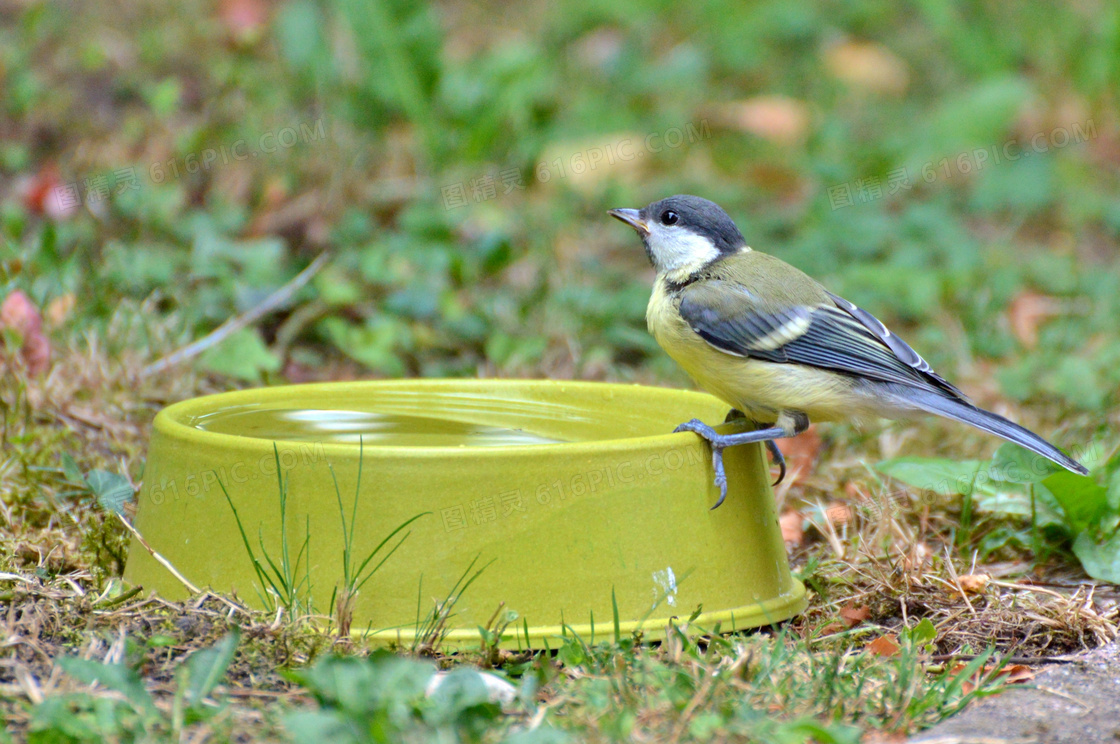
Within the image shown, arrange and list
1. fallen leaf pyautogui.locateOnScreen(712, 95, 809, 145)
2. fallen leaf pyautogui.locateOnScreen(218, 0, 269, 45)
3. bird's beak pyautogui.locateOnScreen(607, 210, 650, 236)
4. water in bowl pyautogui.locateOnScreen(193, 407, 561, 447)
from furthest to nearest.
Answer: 1. fallen leaf pyautogui.locateOnScreen(712, 95, 809, 145)
2. fallen leaf pyautogui.locateOnScreen(218, 0, 269, 45)
3. bird's beak pyautogui.locateOnScreen(607, 210, 650, 236)
4. water in bowl pyautogui.locateOnScreen(193, 407, 561, 447)

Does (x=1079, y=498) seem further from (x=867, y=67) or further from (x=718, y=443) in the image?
(x=867, y=67)

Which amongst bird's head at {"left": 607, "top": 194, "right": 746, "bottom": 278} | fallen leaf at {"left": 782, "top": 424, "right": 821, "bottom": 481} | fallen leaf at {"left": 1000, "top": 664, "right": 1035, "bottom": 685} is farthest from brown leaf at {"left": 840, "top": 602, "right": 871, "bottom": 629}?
bird's head at {"left": 607, "top": 194, "right": 746, "bottom": 278}

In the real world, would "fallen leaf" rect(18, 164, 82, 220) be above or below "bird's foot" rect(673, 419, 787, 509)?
above

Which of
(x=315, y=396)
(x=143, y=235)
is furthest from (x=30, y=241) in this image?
(x=315, y=396)

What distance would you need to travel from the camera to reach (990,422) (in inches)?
124

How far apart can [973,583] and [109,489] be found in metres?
2.34

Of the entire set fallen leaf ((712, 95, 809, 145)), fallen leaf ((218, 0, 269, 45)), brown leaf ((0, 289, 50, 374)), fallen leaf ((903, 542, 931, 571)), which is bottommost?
fallen leaf ((903, 542, 931, 571))

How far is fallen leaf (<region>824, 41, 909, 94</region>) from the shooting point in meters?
9.11

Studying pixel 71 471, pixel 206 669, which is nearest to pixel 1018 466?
pixel 206 669

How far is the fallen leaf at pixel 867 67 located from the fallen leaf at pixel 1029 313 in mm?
3622

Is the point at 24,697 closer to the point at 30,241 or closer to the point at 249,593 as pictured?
the point at 249,593

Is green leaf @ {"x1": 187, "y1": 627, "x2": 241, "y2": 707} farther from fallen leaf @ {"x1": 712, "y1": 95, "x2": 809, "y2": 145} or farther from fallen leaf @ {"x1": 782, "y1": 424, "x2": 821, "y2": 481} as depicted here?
fallen leaf @ {"x1": 712, "y1": 95, "x2": 809, "y2": 145}

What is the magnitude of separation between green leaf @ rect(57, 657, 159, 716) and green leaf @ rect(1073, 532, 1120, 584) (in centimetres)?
249

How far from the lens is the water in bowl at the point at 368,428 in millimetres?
3299
